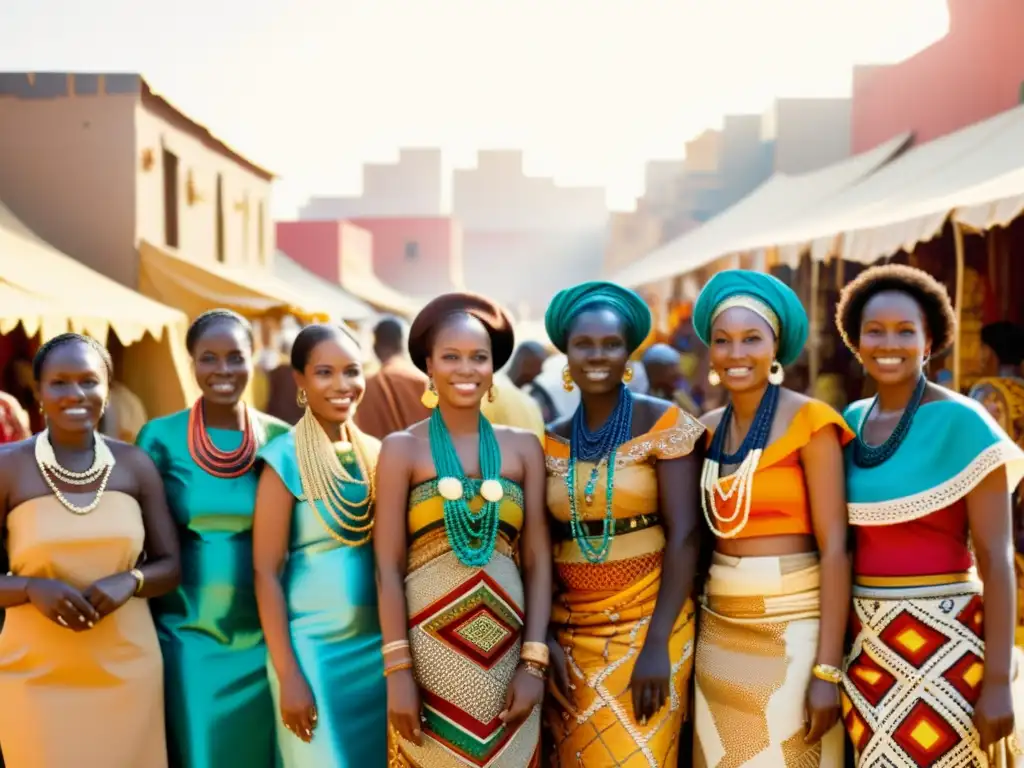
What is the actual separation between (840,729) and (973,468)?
2.87 ft

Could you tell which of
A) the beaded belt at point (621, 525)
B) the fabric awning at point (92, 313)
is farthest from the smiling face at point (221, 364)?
the fabric awning at point (92, 313)

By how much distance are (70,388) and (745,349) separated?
6.52 feet

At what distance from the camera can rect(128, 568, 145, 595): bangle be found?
3010mm

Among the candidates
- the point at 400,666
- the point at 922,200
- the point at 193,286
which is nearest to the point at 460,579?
the point at 400,666

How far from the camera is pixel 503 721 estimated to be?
2951 millimetres

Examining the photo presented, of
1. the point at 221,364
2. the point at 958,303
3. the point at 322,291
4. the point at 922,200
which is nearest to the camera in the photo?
the point at 221,364

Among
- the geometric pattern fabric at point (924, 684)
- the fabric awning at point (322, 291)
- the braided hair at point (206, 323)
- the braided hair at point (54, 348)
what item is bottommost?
the geometric pattern fabric at point (924, 684)

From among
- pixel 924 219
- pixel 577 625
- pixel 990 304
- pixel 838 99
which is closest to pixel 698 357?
pixel 990 304

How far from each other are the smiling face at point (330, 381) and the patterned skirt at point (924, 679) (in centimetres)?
170

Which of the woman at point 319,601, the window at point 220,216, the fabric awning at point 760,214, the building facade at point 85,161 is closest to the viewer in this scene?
the woman at point 319,601

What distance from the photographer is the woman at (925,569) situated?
2.86 m

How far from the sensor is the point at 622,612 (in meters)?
3.15

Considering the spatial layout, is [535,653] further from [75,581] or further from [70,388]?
[70,388]

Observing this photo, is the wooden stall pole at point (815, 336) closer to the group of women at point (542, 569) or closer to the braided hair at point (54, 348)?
the group of women at point (542, 569)
